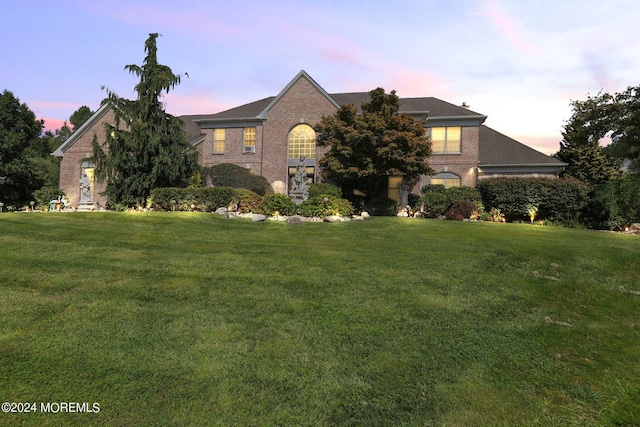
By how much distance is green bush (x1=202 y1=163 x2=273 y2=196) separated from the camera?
24.3m

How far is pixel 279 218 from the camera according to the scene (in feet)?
52.5

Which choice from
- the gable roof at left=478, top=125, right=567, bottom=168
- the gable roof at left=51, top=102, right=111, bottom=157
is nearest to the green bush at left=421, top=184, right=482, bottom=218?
the gable roof at left=478, top=125, right=567, bottom=168

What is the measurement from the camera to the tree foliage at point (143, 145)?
20406 millimetres

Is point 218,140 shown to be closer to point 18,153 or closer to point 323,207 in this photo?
point 323,207

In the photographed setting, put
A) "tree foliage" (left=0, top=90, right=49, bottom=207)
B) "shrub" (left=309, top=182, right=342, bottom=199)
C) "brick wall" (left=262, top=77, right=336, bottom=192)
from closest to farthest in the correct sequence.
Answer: "shrub" (left=309, top=182, right=342, bottom=199) → "brick wall" (left=262, top=77, right=336, bottom=192) → "tree foliage" (left=0, top=90, right=49, bottom=207)

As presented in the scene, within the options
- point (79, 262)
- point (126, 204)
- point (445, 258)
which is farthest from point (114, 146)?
point (445, 258)

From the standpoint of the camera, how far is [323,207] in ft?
54.1

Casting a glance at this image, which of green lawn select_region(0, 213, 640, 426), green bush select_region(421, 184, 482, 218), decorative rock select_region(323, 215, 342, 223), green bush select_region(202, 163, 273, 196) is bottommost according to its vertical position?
green lawn select_region(0, 213, 640, 426)

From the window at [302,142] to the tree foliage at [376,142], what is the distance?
15.4ft

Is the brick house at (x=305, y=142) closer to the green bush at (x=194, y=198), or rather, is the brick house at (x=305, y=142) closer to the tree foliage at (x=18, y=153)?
the tree foliage at (x=18, y=153)

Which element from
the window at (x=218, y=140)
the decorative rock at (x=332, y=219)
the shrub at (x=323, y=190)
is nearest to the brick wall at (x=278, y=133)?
the window at (x=218, y=140)

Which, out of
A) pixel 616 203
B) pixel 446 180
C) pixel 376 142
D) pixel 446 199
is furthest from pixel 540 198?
pixel 376 142

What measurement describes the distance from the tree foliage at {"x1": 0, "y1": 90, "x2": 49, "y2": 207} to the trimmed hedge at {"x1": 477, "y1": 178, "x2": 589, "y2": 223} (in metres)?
37.9

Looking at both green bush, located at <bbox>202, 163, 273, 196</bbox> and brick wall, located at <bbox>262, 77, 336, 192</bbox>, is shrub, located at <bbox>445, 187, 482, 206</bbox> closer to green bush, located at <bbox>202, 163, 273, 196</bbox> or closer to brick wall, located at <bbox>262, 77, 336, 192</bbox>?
brick wall, located at <bbox>262, 77, 336, 192</bbox>
